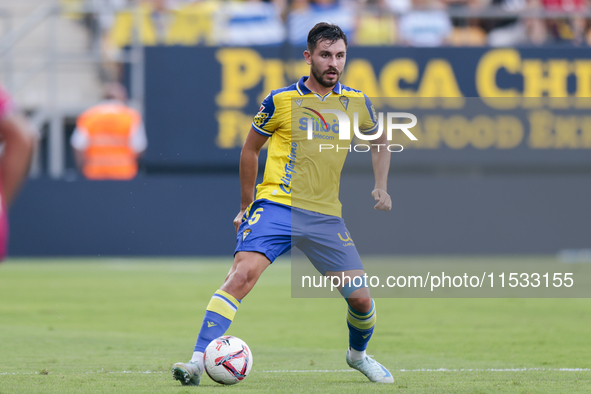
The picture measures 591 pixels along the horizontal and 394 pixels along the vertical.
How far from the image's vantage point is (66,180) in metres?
14.4

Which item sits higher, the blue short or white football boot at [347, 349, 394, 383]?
the blue short

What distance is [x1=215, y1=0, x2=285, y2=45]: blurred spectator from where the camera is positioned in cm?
1490

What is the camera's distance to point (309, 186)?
17.9 feet

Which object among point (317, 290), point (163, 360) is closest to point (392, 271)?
point (317, 290)

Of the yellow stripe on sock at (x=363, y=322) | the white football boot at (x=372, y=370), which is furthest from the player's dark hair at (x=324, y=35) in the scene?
the white football boot at (x=372, y=370)

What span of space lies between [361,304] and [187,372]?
43.3 inches

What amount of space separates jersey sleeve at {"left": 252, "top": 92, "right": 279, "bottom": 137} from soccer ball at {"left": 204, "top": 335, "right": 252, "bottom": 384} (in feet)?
3.99

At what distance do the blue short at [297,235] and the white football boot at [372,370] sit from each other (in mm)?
630

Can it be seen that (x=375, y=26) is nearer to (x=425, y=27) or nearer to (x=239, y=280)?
(x=425, y=27)

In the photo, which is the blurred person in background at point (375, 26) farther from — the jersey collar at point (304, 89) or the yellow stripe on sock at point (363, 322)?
the yellow stripe on sock at point (363, 322)

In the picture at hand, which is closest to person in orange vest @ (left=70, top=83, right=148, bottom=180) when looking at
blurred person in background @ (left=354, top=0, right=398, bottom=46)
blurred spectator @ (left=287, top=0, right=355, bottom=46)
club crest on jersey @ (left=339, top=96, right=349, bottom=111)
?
blurred spectator @ (left=287, top=0, right=355, bottom=46)

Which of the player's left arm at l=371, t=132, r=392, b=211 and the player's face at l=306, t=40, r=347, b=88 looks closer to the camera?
the player's face at l=306, t=40, r=347, b=88

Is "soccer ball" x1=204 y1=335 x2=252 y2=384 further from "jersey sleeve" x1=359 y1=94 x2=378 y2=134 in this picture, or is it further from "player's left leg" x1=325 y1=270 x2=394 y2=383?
"jersey sleeve" x1=359 y1=94 x2=378 y2=134

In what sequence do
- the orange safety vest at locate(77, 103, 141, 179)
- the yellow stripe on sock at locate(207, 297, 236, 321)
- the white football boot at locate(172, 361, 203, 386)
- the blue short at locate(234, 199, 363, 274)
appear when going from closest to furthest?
the white football boot at locate(172, 361, 203, 386), the yellow stripe on sock at locate(207, 297, 236, 321), the blue short at locate(234, 199, 363, 274), the orange safety vest at locate(77, 103, 141, 179)
